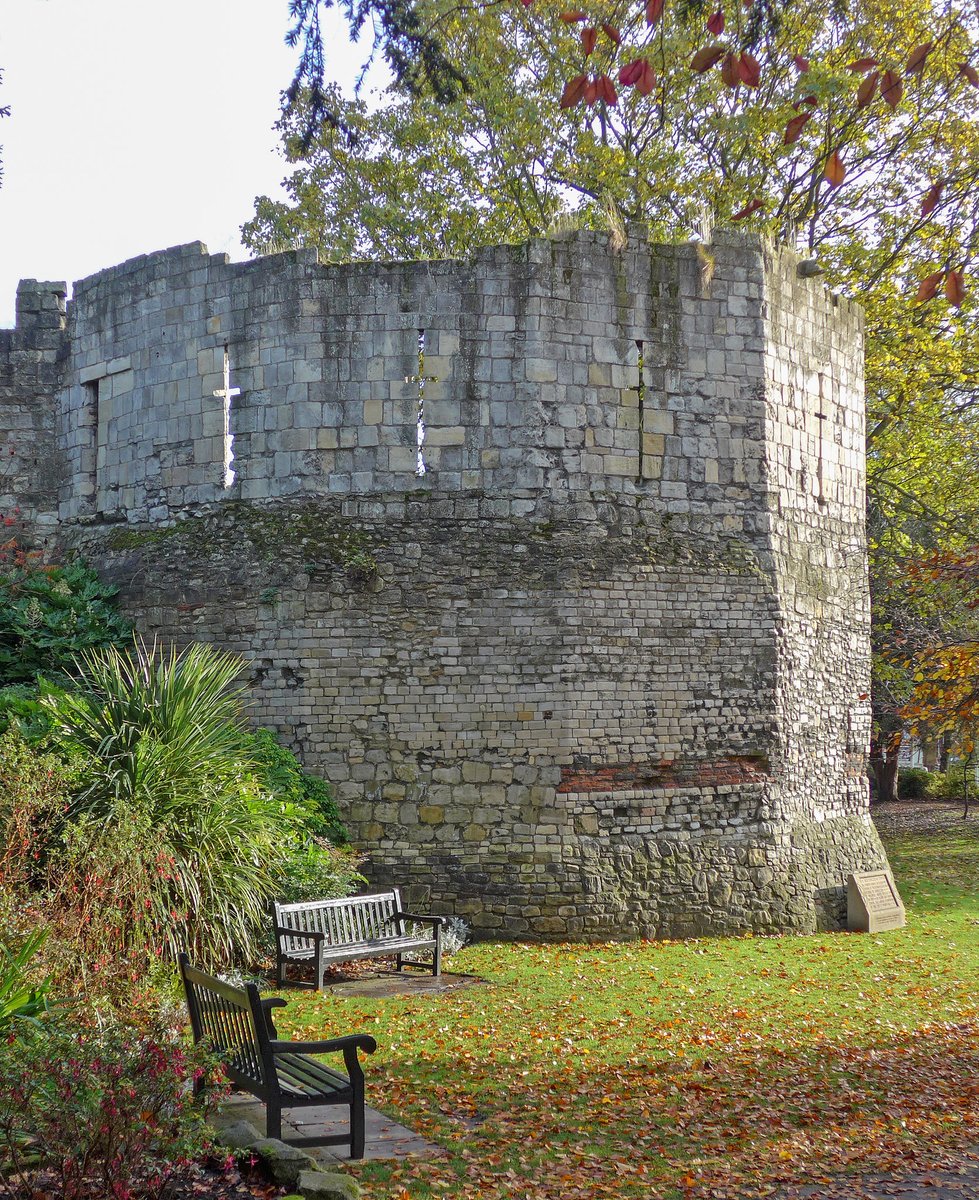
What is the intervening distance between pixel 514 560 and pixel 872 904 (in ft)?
17.6

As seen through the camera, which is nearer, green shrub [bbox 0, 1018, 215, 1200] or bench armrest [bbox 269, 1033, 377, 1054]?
green shrub [bbox 0, 1018, 215, 1200]

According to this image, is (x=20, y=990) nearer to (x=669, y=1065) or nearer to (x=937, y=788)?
(x=669, y=1065)

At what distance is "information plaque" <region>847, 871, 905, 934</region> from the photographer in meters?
12.4

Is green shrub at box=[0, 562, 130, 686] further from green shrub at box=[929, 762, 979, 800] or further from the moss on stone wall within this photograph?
green shrub at box=[929, 762, 979, 800]

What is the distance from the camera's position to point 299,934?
8.86 meters

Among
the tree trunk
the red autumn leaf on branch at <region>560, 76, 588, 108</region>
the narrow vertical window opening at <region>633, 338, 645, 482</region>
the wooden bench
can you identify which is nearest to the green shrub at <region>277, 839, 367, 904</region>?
the wooden bench

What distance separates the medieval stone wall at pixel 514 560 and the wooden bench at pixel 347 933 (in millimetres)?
1296

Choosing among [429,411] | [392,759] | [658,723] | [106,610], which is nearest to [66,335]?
[106,610]

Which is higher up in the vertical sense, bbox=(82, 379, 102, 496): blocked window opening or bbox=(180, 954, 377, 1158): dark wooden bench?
bbox=(82, 379, 102, 496): blocked window opening

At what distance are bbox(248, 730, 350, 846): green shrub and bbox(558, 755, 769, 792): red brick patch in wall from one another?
219 cm

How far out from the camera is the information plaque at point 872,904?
40.5 ft

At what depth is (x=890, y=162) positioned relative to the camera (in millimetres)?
18984

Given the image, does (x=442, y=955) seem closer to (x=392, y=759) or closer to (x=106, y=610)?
(x=392, y=759)

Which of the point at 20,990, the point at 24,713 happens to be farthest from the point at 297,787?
the point at 20,990
